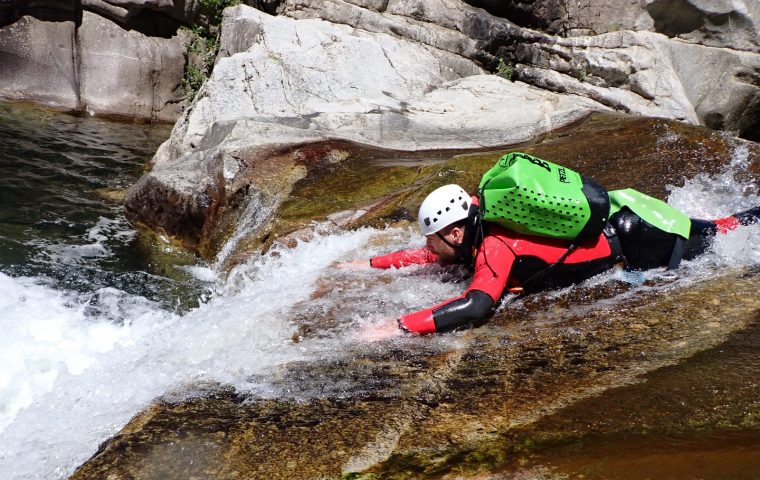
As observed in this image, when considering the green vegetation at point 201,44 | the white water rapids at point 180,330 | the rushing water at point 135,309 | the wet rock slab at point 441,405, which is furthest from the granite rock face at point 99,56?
the wet rock slab at point 441,405

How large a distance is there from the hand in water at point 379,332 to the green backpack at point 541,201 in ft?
3.35

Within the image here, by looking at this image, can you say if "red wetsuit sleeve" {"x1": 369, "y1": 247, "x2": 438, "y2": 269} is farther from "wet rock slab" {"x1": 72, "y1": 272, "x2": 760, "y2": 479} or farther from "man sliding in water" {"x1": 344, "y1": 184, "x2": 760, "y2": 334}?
"wet rock slab" {"x1": 72, "y1": 272, "x2": 760, "y2": 479}

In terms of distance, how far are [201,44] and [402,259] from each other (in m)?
12.6

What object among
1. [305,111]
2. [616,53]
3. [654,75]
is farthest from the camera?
[616,53]

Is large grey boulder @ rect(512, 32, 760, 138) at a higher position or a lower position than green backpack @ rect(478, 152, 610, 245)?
higher

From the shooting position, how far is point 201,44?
52.5 ft

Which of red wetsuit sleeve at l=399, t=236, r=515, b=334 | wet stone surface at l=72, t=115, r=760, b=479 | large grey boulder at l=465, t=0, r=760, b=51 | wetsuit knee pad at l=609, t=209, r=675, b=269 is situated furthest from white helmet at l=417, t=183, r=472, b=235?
large grey boulder at l=465, t=0, r=760, b=51

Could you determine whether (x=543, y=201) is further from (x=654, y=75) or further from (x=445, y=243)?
(x=654, y=75)

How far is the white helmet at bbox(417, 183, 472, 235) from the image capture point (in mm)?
4645

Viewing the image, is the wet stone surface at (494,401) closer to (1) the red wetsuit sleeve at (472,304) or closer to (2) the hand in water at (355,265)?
(1) the red wetsuit sleeve at (472,304)

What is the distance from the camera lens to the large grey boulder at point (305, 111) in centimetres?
744

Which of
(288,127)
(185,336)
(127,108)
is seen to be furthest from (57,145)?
(185,336)

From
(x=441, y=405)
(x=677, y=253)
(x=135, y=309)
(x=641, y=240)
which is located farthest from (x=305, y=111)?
(x=441, y=405)

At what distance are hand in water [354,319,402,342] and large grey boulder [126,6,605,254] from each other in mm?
2922
